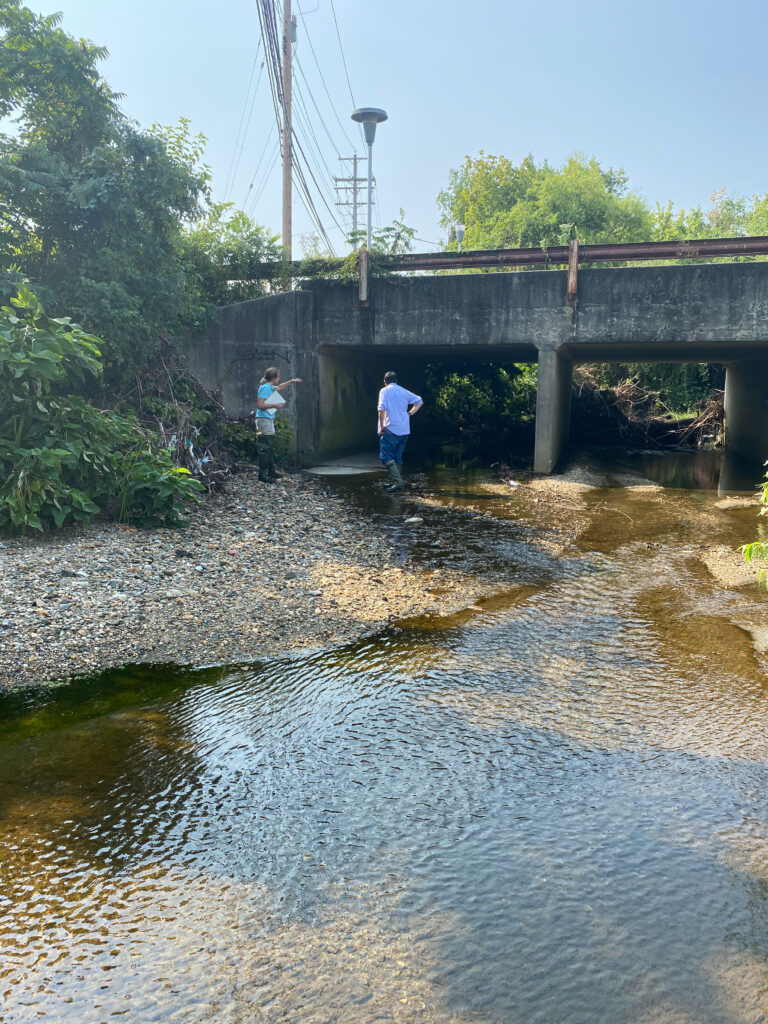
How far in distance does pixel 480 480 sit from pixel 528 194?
43738mm

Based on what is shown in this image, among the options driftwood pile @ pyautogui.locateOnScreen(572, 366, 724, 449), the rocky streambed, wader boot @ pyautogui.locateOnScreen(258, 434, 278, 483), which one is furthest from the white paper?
driftwood pile @ pyautogui.locateOnScreen(572, 366, 724, 449)

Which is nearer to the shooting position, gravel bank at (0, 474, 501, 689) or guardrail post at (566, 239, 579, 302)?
gravel bank at (0, 474, 501, 689)

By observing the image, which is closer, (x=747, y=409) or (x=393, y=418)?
(x=393, y=418)

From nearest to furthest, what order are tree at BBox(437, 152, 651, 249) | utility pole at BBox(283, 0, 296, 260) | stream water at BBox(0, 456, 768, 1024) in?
stream water at BBox(0, 456, 768, 1024) < utility pole at BBox(283, 0, 296, 260) < tree at BBox(437, 152, 651, 249)

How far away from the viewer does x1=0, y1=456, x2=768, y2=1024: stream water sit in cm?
262

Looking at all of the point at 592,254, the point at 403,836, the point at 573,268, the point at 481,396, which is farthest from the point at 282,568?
the point at 481,396

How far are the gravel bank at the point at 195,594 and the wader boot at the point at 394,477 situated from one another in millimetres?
3243

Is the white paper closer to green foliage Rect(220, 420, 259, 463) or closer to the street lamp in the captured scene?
green foliage Rect(220, 420, 259, 463)

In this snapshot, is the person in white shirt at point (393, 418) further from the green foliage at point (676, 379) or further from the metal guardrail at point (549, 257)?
the green foliage at point (676, 379)

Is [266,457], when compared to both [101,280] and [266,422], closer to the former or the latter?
[266,422]

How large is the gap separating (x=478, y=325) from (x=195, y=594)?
31.5 ft

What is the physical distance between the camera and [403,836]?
11.4 ft

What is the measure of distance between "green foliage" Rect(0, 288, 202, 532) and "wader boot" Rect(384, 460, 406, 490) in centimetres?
404

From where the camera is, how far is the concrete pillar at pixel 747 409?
714 inches
